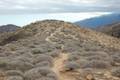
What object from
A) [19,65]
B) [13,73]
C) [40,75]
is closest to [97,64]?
[40,75]

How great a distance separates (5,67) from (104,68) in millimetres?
5142

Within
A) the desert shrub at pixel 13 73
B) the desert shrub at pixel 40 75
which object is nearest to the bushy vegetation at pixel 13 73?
the desert shrub at pixel 13 73

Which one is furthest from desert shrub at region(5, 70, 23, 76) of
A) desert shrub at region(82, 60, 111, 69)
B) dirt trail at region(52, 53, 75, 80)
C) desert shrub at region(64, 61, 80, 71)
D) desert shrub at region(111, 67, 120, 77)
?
desert shrub at region(111, 67, 120, 77)

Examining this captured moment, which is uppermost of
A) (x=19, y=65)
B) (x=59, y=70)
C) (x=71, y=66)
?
(x=19, y=65)

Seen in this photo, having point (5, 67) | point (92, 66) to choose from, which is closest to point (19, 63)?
point (5, 67)

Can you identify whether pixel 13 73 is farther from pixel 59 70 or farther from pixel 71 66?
pixel 71 66

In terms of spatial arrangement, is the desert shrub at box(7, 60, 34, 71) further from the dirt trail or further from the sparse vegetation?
the sparse vegetation

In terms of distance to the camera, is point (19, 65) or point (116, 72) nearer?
point (116, 72)

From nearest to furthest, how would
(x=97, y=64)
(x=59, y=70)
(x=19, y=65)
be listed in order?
(x=19, y=65) < (x=59, y=70) < (x=97, y=64)

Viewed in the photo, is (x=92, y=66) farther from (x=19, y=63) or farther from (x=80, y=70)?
(x=19, y=63)

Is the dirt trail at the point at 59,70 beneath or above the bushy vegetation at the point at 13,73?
beneath

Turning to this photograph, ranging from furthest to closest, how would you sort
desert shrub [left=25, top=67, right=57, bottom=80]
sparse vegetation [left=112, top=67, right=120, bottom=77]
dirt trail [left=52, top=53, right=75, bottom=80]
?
sparse vegetation [left=112, top=67, right=120, bottom=77] → dirt trail [left=52, top=53, right=75, bottom=80] → desert shrub [left=25, top=67, right=57, bottom=80]

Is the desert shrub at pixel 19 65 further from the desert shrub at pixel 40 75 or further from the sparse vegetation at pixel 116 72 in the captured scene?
the sparse vegetation at pixel 116 72

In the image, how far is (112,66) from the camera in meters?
17.9
